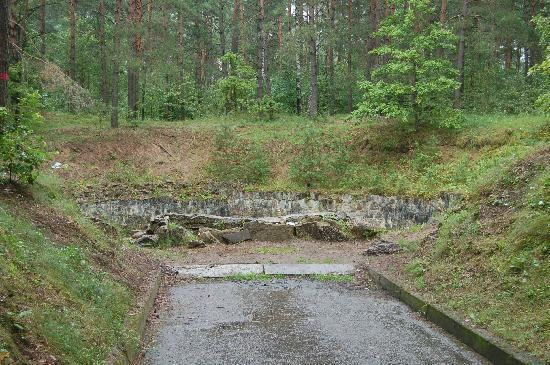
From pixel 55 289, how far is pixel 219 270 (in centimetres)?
625

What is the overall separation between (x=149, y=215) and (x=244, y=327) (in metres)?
12.8

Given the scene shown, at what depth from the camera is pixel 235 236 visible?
52.1ft

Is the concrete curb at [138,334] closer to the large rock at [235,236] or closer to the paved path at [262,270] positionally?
the paved path at [262,270]

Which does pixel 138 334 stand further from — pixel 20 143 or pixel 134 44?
pixel 134 44

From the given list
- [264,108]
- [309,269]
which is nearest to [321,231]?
[309,269]

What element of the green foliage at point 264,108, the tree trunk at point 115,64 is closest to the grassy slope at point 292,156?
the tree trunk at point 115,64

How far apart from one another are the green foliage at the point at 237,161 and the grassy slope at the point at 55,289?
1326 cm

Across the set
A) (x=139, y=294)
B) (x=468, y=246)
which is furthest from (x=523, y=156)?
(x=139, y=294)

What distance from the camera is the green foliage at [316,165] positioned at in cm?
2203

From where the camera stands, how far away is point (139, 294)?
8.12 metres

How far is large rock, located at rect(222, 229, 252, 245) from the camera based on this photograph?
1581cm

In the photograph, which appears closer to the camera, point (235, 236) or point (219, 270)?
point (219, 270)

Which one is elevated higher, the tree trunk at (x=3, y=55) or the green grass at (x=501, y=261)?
the tree trunk at (x=3, y=55)

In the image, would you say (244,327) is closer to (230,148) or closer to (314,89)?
(230,148)
